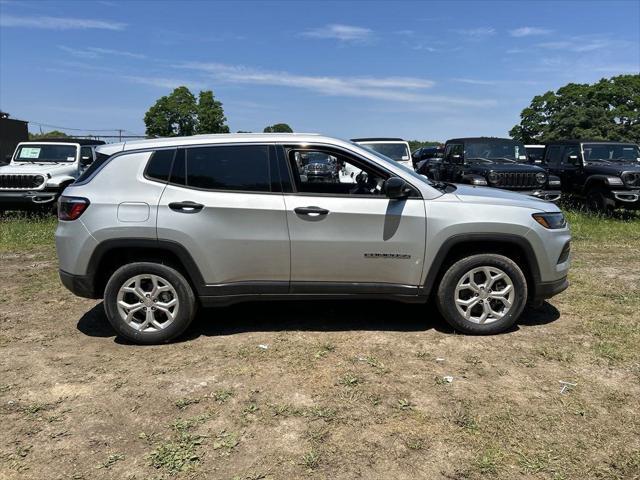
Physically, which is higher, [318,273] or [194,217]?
[194,217]

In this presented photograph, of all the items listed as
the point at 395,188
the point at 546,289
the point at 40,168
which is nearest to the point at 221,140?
the point at 395,188

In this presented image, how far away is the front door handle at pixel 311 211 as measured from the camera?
417 centimetres

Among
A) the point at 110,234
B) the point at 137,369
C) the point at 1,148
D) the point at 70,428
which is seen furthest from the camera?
the point at 1,148

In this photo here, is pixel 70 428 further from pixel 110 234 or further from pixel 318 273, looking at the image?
pixel 318 273

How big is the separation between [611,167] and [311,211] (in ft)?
31.7

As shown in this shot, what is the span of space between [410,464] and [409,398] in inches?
27.5

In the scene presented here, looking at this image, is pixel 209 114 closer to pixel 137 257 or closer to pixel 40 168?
pixel 40 168

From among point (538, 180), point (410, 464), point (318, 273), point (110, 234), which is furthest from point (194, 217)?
point (538, 180)

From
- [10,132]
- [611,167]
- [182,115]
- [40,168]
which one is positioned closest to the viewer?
[611,167]

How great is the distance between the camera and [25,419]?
3.14 meters

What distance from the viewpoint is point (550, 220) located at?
14.5ft

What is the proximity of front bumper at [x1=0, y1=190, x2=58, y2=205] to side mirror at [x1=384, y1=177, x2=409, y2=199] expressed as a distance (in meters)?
9.65

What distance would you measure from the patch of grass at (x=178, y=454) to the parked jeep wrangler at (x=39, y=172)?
30.2 feet

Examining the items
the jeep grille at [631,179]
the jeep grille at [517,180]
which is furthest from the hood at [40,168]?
the jeep grille at [631,179]
